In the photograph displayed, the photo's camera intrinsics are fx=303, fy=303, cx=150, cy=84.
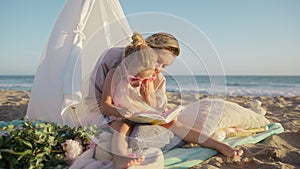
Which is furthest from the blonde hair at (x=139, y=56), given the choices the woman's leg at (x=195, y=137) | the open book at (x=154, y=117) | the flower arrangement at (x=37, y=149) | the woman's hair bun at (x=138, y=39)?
the flower arrangement at (x=37, y=149)

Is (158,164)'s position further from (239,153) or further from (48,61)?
(48,61)

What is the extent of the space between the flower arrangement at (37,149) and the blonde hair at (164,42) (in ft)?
2.65

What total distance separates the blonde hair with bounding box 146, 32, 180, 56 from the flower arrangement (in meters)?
0.81

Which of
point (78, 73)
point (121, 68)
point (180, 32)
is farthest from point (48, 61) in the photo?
point (180, 32)

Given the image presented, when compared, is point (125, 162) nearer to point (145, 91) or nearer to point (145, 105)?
point (145, 105)

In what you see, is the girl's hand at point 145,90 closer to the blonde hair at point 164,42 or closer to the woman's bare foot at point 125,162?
the blonde hair at point 164,42

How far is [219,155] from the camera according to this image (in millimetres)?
2104

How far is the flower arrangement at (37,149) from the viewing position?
1.71 m

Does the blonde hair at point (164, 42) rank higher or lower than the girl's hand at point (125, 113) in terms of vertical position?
higher

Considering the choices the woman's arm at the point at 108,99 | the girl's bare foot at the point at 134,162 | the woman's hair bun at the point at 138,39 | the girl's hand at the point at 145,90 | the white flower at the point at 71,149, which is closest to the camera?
the girl's bare foot at the point at 134,162

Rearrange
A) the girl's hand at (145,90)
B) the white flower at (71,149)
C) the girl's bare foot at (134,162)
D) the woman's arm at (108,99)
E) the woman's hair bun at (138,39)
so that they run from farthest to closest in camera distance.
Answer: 1. the girl's hand at (145,90)
2. the woman's arm at (108,99)
3. the woman's hair bun at (138,39)
4. the white flower at (71,149)
5. the girl's bare foot at (134,162)

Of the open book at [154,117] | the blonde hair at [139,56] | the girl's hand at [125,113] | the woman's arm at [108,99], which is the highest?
the blonde hair at [139,56]

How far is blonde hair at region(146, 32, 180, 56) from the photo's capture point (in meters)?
1.97

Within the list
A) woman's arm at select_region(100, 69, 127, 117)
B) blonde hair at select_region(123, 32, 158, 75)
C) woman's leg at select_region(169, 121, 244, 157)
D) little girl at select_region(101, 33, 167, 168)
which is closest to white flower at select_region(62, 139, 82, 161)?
little girl at select_region(101, 33, 167, 168)
